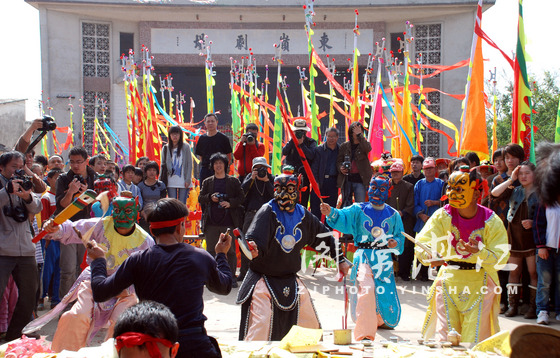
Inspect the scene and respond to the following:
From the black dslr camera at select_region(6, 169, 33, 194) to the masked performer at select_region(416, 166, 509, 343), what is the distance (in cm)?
312

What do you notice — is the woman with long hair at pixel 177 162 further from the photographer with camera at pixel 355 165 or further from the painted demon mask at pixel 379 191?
the painted demon mask at pixel 379 191

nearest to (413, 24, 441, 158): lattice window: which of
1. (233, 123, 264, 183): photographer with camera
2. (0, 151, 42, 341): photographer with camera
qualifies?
(233, 123, 264, 183): photographer with camera

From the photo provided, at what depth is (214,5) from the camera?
688 inches

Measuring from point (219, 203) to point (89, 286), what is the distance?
10.0ft

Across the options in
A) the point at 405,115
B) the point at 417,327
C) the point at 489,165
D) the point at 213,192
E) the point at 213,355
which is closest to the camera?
the point at 213,355

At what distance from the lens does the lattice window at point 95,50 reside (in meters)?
18.5

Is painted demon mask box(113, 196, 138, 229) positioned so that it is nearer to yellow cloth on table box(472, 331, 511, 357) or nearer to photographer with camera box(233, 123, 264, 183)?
yellow cloth on table box(472, 331, 511, 357)

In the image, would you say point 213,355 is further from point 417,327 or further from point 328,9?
point 328,9

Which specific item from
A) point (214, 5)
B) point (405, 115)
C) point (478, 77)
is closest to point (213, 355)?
point (478, 77)

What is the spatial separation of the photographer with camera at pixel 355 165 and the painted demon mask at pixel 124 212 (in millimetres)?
3531

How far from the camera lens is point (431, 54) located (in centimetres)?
1822

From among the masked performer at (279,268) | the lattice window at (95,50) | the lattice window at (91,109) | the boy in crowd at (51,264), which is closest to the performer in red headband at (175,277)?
the masked performer at (279,268)

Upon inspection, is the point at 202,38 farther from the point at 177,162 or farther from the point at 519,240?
the point at 519,240

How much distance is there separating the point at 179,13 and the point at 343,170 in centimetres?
1201
